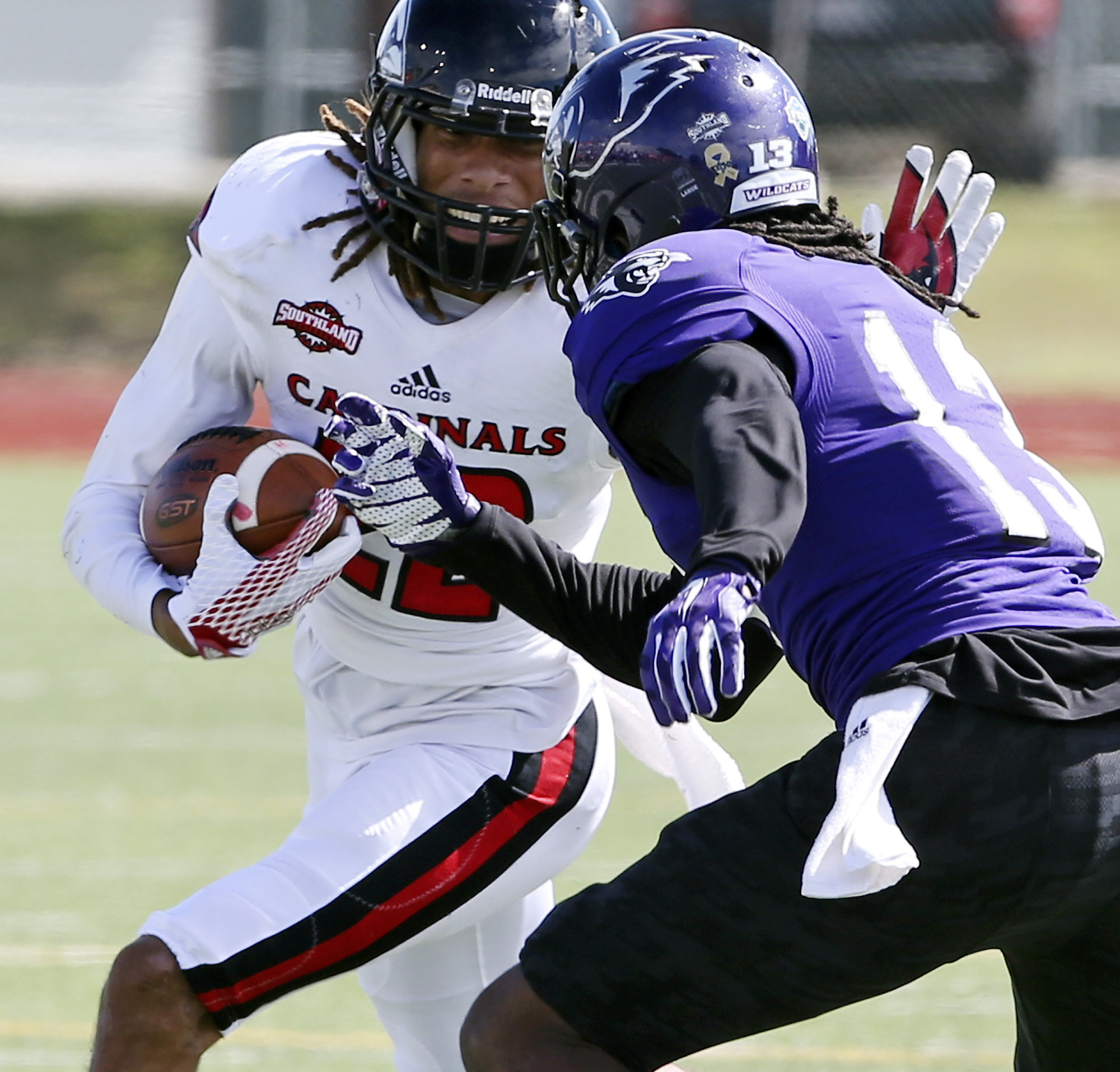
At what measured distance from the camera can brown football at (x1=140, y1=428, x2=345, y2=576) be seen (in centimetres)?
283

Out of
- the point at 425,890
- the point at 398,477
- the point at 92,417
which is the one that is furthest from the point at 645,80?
the point at 92,417

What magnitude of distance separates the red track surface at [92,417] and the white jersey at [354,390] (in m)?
8.25

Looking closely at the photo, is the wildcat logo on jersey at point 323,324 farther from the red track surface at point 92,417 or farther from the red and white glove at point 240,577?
the red track surface at point 92,417

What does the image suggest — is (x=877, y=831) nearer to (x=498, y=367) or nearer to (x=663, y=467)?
(x=663, y=467)

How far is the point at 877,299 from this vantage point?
2223 mm

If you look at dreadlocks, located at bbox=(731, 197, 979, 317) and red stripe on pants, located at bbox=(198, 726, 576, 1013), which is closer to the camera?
dreadlocks, located at bbox=(731, 197, 979, 317)

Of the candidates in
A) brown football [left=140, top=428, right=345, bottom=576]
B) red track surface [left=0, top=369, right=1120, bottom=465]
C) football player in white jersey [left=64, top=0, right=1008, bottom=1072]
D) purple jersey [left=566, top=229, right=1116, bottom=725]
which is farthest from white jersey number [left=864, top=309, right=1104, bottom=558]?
red track surface [left=0, top=369, right=1120, bottom=465]

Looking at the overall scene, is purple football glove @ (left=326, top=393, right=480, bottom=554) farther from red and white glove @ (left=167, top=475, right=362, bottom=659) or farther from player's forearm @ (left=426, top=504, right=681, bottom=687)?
red and white glove @ (left=167, top=475, right=362, bottom=659)

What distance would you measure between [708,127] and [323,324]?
0.85 m

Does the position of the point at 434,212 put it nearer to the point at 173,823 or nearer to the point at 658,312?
the point at 658,312

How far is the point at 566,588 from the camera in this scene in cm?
249

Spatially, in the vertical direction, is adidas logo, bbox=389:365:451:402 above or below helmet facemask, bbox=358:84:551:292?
below

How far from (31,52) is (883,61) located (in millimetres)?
7010

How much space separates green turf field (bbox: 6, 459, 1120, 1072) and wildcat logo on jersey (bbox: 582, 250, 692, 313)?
1942 millimetres
